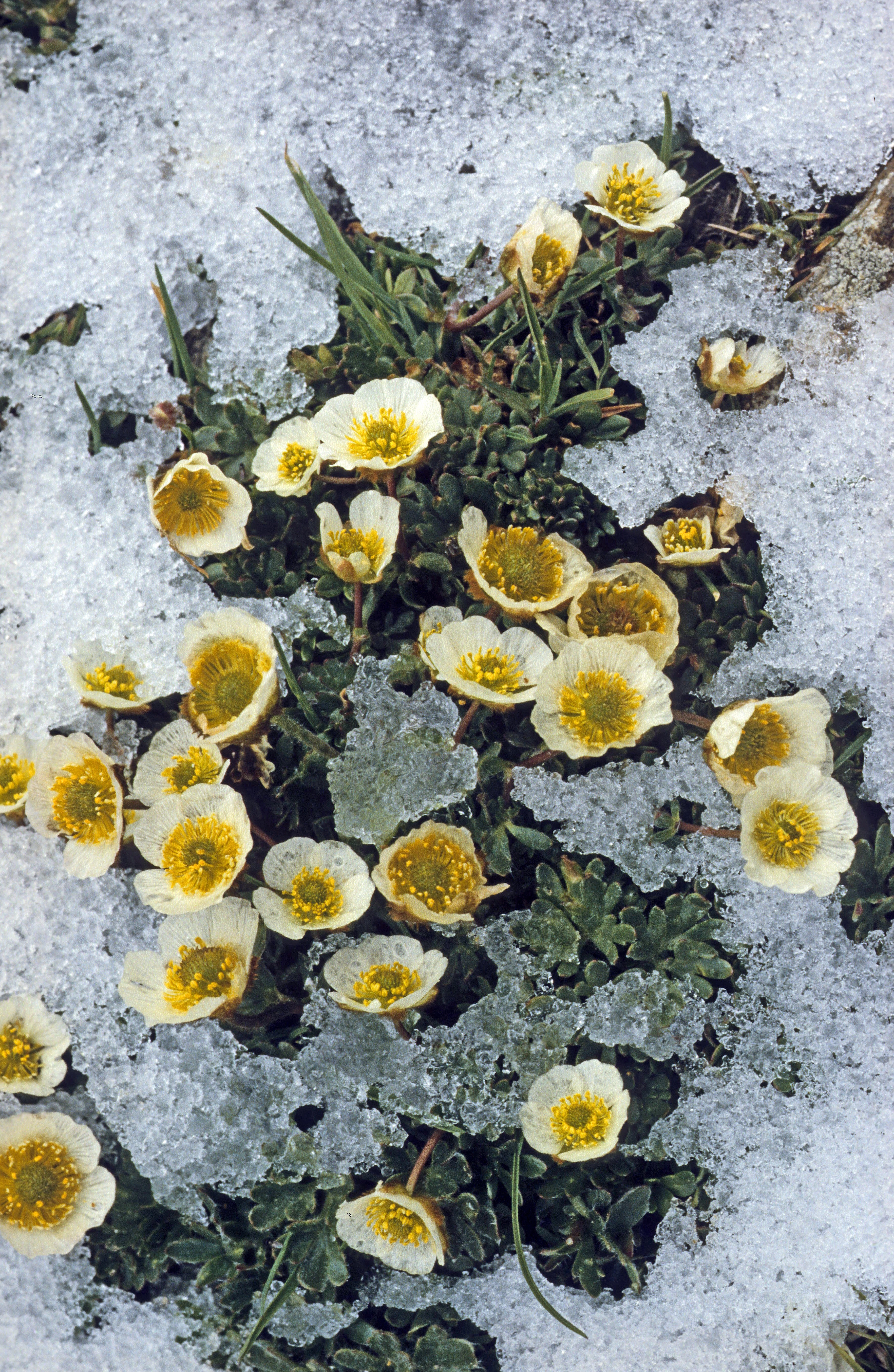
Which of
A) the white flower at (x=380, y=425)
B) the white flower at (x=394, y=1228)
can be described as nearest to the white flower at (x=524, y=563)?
the white flower at (x=380, y=425)

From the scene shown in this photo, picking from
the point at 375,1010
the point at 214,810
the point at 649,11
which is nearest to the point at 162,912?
the point at 214,810

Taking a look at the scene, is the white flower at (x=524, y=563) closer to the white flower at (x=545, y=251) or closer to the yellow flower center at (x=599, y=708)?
the yellow flower center at (x=599, y=708)

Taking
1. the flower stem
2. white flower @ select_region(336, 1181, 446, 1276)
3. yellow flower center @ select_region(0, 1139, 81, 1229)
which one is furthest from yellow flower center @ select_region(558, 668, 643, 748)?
yellow flower center @ select_region(0, 1139, 81, 1229)

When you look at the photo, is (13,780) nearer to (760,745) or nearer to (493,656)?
(493,656)

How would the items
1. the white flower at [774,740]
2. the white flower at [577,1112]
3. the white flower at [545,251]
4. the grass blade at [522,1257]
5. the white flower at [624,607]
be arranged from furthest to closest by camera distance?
the white flower at [545,251] → the white flower at [624,607] → the white flower at [774,740] → the white flower at [577,1112] → the grass blade at [522,1257]

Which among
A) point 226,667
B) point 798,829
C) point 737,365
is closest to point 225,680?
point 226,667

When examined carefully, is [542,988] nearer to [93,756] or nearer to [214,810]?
[214,810]
